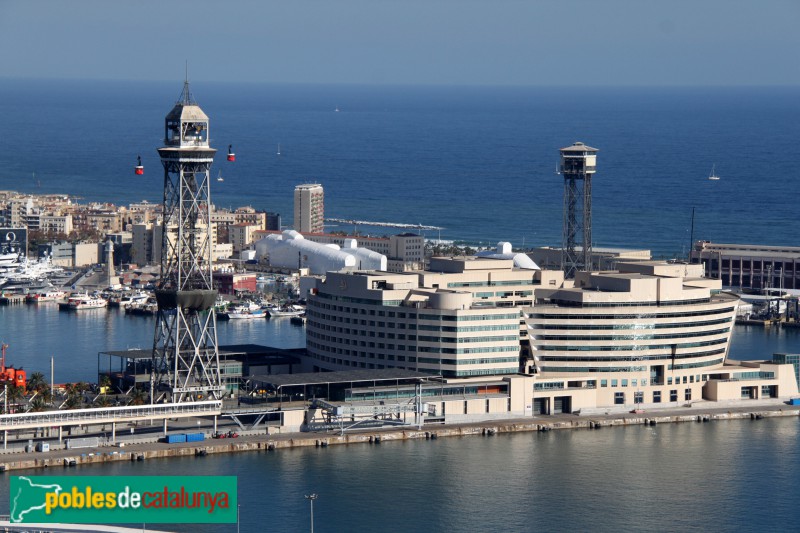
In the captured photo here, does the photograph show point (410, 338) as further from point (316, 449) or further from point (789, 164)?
point (789, 164)

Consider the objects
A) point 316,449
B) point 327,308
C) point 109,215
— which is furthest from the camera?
point 109,215

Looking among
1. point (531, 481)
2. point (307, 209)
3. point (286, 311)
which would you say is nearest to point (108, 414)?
point (531, 481)

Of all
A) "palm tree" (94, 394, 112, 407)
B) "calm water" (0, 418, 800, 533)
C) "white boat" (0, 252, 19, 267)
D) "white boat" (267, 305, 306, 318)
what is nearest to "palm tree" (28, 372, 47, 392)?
"palm tree" (94, 394, 112, 407)

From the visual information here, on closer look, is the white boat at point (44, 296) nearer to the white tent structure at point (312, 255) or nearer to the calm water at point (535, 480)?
the white tent structure at point (312, 255)

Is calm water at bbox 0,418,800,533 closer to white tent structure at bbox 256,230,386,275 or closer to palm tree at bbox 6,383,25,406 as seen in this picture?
palm tree at bbox 6,383,25,406

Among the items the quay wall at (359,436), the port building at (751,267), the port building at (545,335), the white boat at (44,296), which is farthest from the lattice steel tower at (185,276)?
the port building at (751,267)

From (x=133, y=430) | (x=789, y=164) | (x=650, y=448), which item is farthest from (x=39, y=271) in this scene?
(x=789, y=164)
